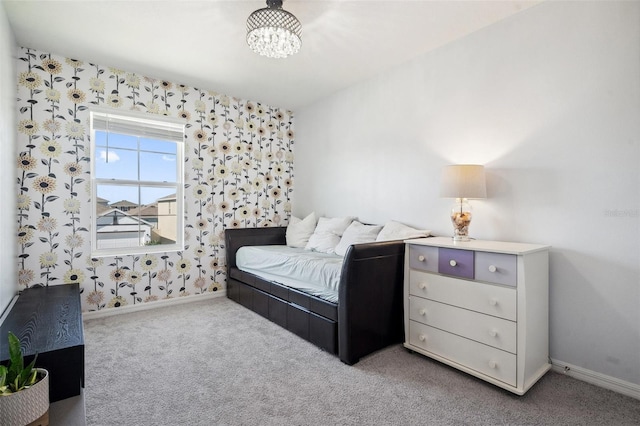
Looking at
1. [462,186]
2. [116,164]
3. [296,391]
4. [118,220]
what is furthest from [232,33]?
[296,391]

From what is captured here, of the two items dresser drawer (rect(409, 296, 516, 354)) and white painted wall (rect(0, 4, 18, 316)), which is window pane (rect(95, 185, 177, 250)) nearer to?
white painted wall (rect(0, 4, 18, 316))

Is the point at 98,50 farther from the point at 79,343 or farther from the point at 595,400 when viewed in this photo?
the point at 595,400

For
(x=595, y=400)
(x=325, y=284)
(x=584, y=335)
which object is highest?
(x=325, y=284)

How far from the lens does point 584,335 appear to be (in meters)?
2.06

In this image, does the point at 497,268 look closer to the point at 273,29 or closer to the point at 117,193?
the point at 273,29

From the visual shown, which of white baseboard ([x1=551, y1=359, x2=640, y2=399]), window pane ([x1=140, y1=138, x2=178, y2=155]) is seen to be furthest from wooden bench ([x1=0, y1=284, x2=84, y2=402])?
white baseboard ([x1=551, y1=359, x2=640, y2=399])

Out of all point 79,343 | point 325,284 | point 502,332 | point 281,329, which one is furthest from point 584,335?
point 79,343

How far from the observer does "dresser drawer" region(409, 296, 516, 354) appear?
6.27ft

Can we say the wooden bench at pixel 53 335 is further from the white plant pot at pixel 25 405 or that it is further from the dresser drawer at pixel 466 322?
the dresser drawer at pixel 466 322

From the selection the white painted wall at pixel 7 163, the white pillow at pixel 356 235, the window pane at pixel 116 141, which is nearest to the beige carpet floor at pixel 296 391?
the white painted wall at pixel 7 163

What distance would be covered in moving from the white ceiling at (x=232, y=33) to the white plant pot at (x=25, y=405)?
237cm

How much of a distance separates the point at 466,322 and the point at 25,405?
2.22 meters

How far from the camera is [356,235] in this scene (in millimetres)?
3236

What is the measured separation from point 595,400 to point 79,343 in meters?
2.88
